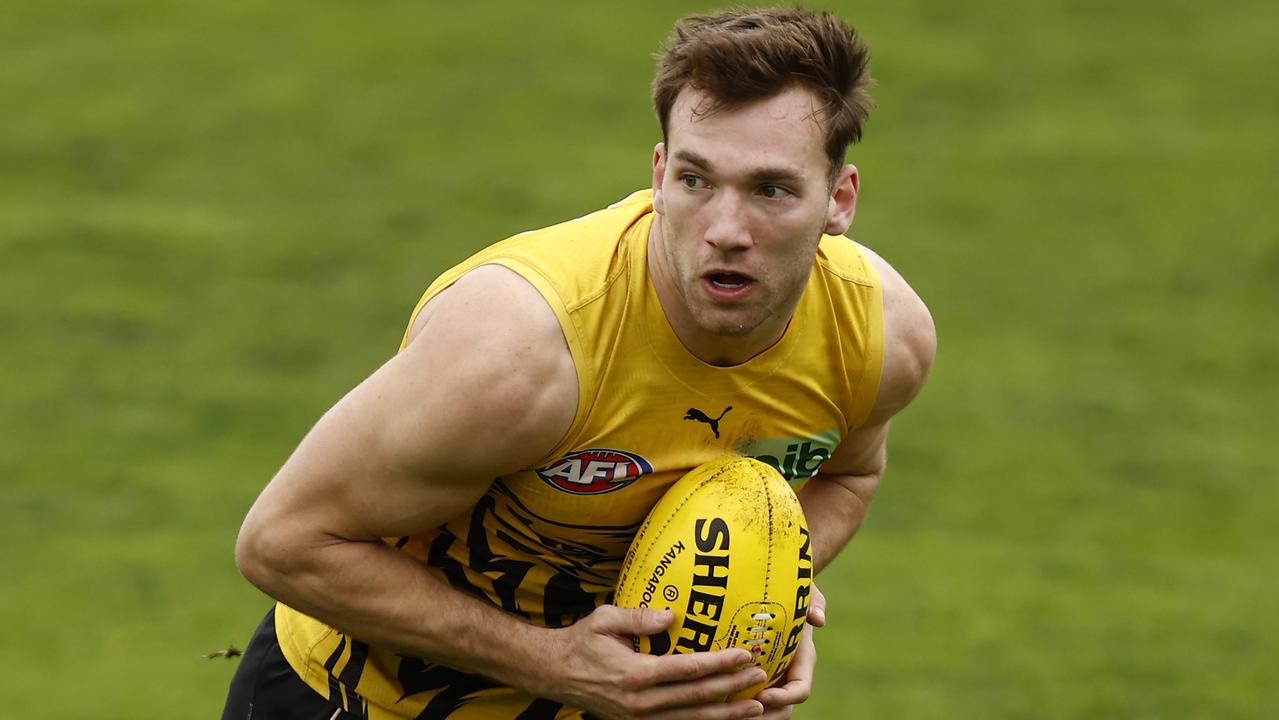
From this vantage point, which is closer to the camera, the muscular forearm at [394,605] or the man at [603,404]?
the man at [603,404]

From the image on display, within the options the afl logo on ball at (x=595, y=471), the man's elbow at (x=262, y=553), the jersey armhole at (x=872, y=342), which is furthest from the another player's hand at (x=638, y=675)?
the jersey armhole at (x=872, y=342)

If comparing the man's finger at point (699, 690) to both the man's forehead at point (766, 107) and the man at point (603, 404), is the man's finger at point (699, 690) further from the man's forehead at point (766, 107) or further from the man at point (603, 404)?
the man's forehead at point (766, 107)

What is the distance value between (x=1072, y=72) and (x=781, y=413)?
54.8 ft

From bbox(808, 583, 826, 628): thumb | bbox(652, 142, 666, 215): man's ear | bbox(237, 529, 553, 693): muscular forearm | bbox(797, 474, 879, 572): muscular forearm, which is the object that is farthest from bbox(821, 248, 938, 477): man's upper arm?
bbox(237, 529, 553, 693): muscular forearm

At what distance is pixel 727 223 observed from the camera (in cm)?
429

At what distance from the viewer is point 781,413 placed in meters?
4.80

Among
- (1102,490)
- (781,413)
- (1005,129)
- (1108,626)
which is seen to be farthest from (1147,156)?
(781,413)

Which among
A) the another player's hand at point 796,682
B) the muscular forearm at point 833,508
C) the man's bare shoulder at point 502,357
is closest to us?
the man's bare shoulder at point 502,357

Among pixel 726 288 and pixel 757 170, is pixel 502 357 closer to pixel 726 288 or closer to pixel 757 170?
pixel 726 288

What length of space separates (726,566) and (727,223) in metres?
0.83

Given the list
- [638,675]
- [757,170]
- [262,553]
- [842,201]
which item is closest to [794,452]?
[842,201]

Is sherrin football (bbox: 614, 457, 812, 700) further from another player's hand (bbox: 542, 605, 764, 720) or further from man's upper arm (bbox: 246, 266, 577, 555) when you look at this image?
man's upper arm (bbox: 246, 266, 577, 555)

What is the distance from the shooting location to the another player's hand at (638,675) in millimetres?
4410

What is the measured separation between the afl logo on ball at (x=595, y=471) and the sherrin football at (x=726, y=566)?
0.11 metres
